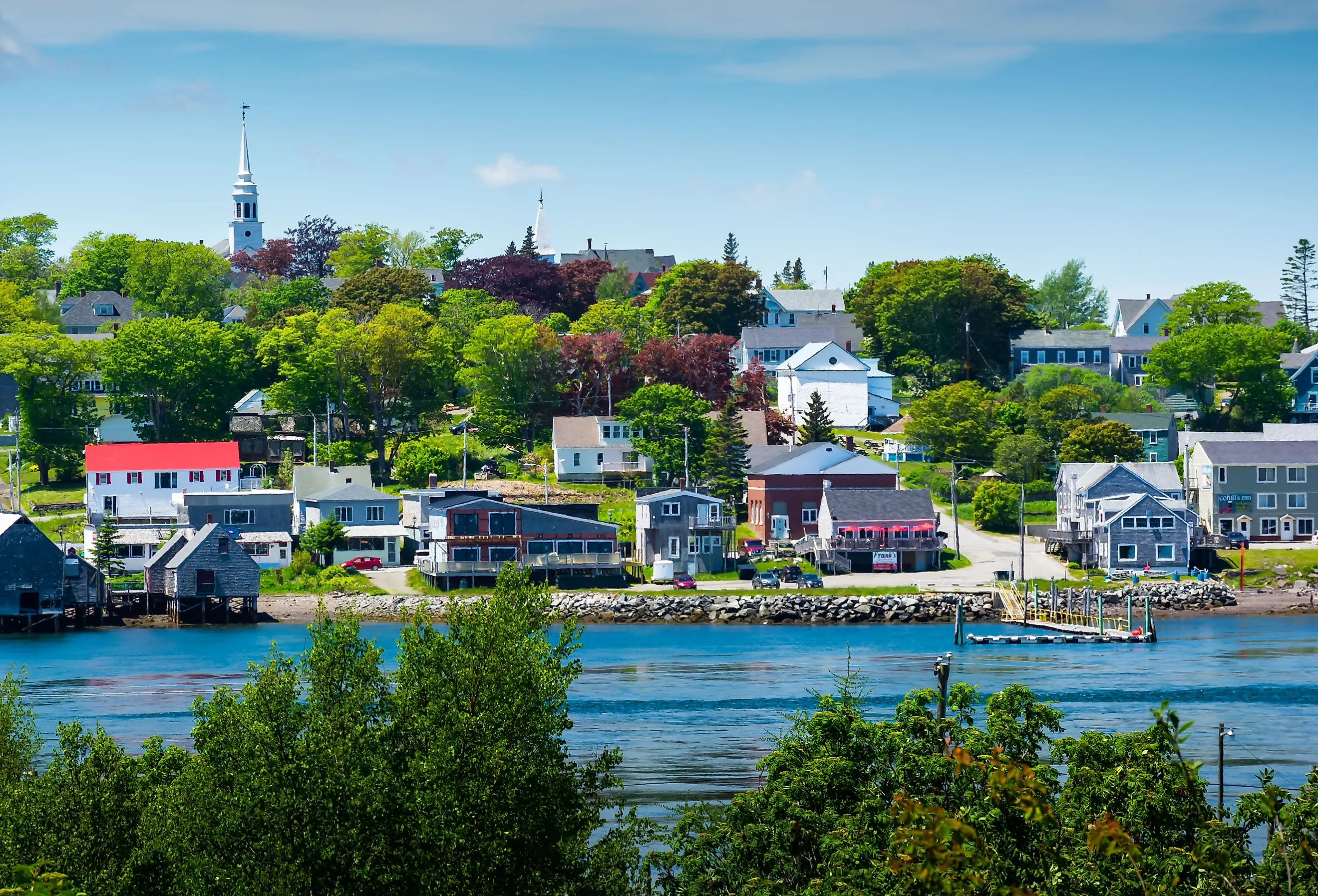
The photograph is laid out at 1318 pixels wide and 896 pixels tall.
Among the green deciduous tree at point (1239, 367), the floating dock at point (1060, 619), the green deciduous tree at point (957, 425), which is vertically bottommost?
the floating dock at point (1060, 619)

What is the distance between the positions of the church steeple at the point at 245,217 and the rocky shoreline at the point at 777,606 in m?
101

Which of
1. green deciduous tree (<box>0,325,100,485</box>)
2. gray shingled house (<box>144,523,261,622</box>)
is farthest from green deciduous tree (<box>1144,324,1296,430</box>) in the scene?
green deciduous tree (<box>0,325,100,485</box>)

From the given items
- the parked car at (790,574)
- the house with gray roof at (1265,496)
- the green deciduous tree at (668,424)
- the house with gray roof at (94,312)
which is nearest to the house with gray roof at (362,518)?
the green deciduous tree at (668,424)

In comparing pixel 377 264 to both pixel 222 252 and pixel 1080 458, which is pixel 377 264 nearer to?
pixel 222 252

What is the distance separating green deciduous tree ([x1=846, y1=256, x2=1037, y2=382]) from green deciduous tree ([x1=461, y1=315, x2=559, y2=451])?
73.9 ft

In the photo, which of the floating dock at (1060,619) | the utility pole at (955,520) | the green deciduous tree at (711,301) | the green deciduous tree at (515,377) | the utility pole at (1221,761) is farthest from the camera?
the green deciduous tree at (711,301)

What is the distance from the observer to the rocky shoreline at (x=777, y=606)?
2589 inches

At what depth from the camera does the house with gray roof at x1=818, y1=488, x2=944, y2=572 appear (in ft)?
237

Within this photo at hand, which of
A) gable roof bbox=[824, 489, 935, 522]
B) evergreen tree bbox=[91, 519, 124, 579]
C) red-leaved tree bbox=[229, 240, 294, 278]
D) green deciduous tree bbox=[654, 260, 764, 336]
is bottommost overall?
evergreen tree bbox=[91, 519, 124, 579]

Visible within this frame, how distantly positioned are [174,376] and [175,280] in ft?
91.2

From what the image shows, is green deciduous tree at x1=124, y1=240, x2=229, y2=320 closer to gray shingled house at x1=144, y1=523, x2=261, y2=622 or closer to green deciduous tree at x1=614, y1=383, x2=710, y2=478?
green deciduous tree at x1=614, y1=383, x2=710, y2=478

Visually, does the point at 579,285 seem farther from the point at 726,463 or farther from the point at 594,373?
the point at 726,463

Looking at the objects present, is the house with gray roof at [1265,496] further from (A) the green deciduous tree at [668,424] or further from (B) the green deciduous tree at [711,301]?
(B) the green deciduous tree at [711,301]

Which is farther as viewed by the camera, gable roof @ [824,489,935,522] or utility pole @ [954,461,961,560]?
gable roof @ [824,489,935,522]
